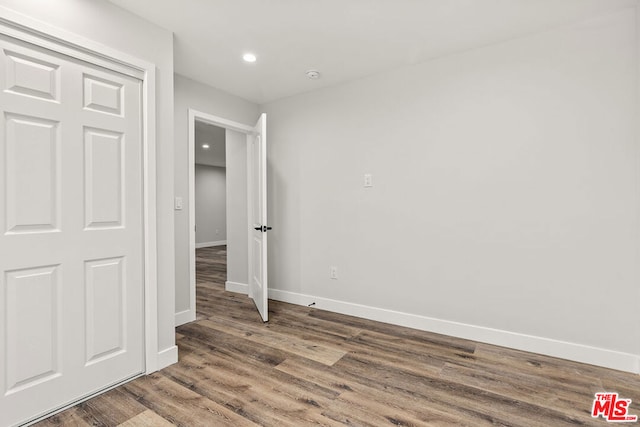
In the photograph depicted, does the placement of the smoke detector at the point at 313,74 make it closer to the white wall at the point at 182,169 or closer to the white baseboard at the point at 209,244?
the white wall at the point at 182,169

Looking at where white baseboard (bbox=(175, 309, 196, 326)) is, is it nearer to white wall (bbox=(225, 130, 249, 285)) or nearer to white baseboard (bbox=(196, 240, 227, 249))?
white wall (bbox=(225, 130, 249, 285))

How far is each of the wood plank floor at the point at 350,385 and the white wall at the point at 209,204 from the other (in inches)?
276

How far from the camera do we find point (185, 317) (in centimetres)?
319

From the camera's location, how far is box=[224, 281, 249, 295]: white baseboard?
4309mm

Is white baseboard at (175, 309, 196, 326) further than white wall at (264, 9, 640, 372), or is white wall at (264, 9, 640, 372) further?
white baseboard at (175, 309, 196, 326)

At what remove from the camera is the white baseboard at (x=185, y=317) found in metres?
3.12

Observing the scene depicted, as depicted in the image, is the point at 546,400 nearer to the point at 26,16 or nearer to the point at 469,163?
the point at 469,163

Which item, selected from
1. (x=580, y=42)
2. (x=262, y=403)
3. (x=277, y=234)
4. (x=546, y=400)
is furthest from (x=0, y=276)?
(x=580, y=42)

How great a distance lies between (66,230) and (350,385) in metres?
1.94

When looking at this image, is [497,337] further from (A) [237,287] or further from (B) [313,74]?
(A) [237,287]

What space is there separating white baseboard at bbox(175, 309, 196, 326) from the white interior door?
963mm

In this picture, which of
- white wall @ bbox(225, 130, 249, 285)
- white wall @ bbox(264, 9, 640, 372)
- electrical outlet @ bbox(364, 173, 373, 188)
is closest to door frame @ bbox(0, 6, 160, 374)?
white wall @ bbox(264, 9, 640, 372)

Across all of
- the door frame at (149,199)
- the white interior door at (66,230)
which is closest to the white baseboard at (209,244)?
the door frame at (149,199)

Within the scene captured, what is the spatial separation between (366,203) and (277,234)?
127 cm
